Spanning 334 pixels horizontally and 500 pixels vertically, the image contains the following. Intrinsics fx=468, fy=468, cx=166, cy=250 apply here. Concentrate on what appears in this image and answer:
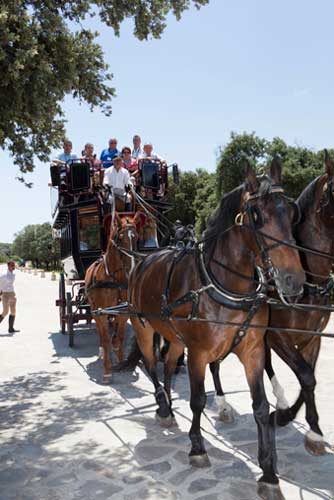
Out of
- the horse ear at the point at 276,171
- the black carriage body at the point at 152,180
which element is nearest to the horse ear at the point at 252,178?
the horse ear at the point at 276,171

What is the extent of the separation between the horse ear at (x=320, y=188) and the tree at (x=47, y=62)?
2.63m

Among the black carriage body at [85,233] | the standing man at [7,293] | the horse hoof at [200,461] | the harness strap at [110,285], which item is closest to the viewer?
the horse hoof at [200,461]

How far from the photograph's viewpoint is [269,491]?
139 inches

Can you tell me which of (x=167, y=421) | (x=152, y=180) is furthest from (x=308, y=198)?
(x=152, y=180)

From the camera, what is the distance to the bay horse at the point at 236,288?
3383mm

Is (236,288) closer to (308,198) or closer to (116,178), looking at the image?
(308,198)

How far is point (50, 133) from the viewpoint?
5668 mm

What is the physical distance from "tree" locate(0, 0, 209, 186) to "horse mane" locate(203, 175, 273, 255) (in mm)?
1965

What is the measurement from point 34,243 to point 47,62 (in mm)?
107661

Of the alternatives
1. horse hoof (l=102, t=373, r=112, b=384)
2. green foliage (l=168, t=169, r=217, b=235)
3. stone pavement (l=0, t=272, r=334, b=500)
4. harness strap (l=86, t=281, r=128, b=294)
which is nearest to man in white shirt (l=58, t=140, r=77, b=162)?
harness strap (l=86, t=281, r=128, b=294)

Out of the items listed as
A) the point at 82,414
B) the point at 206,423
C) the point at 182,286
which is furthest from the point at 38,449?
the point at 182,286

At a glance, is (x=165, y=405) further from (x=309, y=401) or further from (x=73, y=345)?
(x=73, y=345)

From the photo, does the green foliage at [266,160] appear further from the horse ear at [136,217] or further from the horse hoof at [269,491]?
the horse hoof at [269,491]

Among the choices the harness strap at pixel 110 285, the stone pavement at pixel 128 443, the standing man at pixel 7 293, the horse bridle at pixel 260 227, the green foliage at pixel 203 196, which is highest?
the green foliage at pixel 203 196
